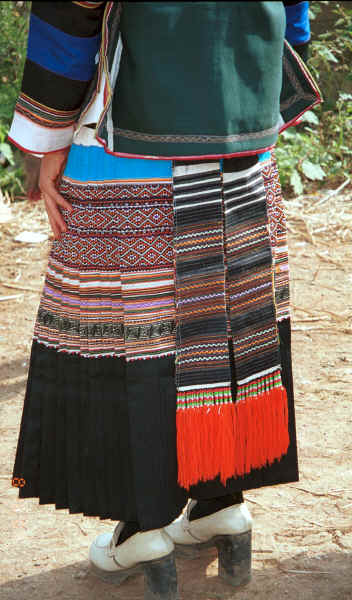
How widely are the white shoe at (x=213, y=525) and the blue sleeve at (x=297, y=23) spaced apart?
1.17m

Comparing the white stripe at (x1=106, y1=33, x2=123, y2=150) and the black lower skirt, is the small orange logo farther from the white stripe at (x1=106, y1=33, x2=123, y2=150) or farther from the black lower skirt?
the white stripe at (x1=106, y1=33, x2=123, y2=150)

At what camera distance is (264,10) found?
1.51 m

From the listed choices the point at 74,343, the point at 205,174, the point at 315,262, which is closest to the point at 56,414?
the point at 74,343

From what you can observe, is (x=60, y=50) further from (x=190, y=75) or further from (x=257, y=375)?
(x=257, y=375)

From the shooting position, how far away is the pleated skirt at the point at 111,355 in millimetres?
1645

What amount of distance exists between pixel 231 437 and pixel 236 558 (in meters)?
0.41

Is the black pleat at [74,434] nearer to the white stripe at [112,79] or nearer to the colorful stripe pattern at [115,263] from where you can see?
the colorful stripe pattern at [115,263]

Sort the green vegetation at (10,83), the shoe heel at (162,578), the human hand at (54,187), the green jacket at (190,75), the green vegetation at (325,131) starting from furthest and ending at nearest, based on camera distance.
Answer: the green vegetation at (10,83), the green vegetation at (325,131), the shoe heel at (162,578), the human hand at (54,187), the green jacket at (190,75)

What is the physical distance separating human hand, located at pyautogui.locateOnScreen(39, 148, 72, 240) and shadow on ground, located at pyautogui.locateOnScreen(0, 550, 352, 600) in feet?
3.03

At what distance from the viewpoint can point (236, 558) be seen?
6.35 ft

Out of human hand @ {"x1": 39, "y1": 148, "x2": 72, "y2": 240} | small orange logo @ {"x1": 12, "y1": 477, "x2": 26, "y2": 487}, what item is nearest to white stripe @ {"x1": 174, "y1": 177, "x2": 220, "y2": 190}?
human hand @ {"x1": 39, "y1": 148, "x2": 72, "y2": 240}

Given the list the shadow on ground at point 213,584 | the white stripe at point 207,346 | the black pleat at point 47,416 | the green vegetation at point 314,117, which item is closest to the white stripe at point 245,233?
the white stripe at point 207,346

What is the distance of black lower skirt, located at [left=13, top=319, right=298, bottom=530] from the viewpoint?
1.70 metres

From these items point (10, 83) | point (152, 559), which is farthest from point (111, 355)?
point (10, 83)
